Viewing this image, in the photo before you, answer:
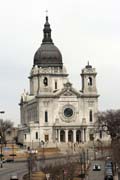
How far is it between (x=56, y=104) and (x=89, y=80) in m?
8.33

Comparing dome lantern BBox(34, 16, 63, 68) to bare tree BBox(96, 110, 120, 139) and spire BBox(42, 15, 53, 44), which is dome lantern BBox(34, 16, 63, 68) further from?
bare tree BBox(96, 110, 120, 139)

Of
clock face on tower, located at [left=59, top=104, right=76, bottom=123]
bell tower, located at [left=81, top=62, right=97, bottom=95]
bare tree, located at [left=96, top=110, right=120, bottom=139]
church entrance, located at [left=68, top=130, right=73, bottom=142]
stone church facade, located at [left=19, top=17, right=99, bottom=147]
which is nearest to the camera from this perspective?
bare tree, located at [left=96, top=110, right=120, bottom=139]

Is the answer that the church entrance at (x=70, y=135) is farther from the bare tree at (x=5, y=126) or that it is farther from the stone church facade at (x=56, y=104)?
the bare tree at (x=5, y=126)

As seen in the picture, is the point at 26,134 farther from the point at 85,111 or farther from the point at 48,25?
the point at 48,25

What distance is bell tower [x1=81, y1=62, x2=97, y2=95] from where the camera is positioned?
502ft

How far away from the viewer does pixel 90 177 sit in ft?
240

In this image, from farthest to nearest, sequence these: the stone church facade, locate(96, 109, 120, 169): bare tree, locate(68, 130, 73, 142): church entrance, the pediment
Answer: the pediment
locate(68, 130, 73, 142): church entrance
the stone church facade
locate(96, 109, 120, 169): bare tree

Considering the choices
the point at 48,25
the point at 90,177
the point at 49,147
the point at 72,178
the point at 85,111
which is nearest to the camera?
the point at 72,178

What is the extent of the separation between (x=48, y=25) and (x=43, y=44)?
5.36 m

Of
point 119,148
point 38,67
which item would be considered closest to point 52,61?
point 38,67

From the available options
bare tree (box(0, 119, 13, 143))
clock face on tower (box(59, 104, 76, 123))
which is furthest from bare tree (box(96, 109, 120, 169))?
bare tree (box(0, 119, 13, 143))

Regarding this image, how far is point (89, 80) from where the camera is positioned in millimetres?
154625

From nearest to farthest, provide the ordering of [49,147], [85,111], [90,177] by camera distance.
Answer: [90,177] < [49,147] < [85,111]

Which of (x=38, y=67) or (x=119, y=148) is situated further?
(x=38, y=67)
